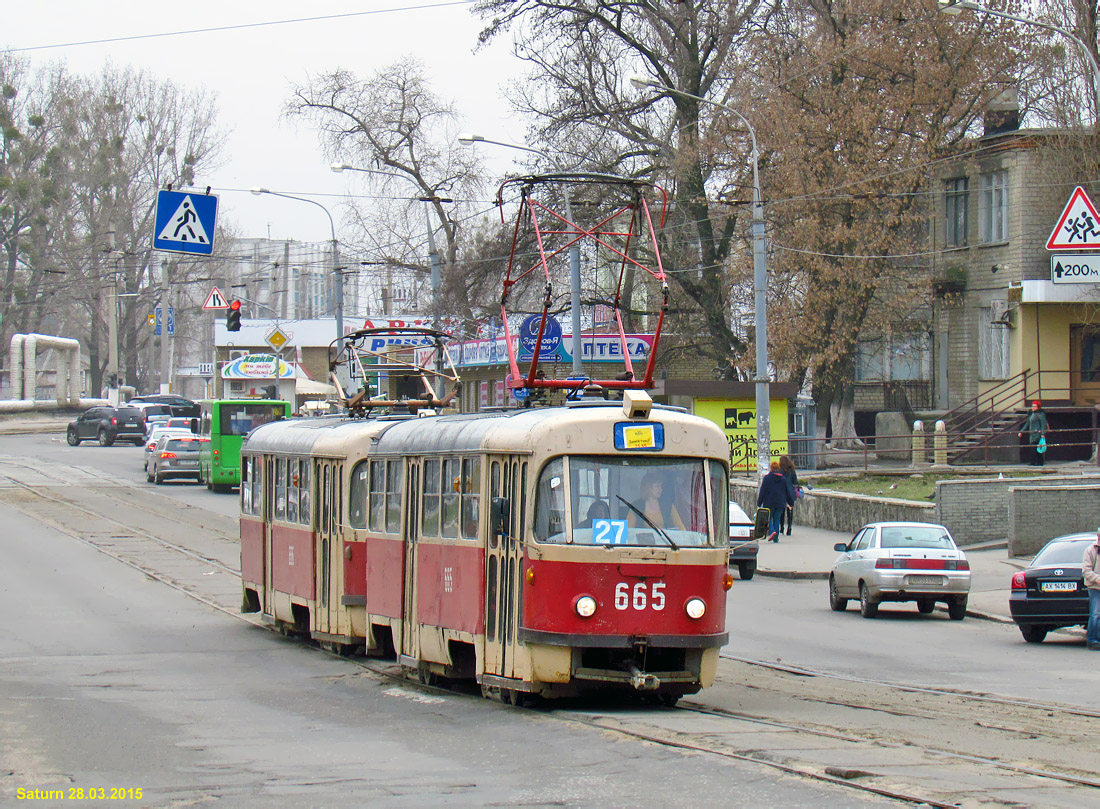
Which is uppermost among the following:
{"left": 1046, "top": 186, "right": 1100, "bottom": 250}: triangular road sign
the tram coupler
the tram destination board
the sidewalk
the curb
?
{"left": 1046, "top": 186, "right": 1100, "bottom": 250}: triangular road sign

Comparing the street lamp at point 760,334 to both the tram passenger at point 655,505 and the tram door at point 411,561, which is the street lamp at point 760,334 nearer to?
the tram door at point 411,561

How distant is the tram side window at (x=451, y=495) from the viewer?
39.9 feet

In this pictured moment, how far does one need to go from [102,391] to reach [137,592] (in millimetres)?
72644

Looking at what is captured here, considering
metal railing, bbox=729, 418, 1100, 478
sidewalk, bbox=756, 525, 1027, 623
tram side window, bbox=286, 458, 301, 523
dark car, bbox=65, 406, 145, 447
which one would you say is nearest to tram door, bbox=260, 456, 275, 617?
tram side window, bbox=286, 458, 301, 523

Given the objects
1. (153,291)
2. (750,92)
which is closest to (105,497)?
(750,92)

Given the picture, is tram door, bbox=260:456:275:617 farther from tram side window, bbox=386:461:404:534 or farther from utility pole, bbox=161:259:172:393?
utility pole, bbox=161:259:172:393

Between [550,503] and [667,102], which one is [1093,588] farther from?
[667,102]

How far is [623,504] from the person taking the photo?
10.8 meters

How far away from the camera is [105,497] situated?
38688mm

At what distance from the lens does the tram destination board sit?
1833 centimetres

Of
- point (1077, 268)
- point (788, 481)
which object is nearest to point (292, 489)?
point (1077, 268)

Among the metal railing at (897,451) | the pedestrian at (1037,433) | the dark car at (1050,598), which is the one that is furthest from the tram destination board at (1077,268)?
the pedestrian at (1037,433)

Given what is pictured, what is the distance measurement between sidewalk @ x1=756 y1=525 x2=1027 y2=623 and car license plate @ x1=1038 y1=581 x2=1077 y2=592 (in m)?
2.42

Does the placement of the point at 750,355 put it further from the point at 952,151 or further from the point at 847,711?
the point at 847,711
